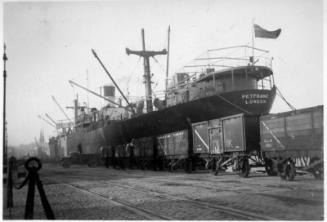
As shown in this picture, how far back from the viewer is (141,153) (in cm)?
2692

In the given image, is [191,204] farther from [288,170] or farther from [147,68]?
[147,68]

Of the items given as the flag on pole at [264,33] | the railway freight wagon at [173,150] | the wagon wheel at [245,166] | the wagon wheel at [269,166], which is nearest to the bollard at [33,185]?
the wagon wheel at [245,166]

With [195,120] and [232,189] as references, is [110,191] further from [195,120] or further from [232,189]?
[195,120]

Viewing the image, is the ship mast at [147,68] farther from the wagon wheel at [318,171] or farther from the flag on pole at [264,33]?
the wagon wheel at [318,171]

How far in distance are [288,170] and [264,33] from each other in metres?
6.75

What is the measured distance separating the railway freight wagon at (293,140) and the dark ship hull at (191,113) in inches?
316

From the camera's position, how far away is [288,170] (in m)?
14.3

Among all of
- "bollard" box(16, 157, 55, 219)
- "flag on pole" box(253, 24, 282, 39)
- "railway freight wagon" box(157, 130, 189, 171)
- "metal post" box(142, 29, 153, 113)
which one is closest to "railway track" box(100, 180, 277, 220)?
"bollard" box(16, 157, 55, 219)

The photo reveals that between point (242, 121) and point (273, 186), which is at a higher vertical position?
point (242, 121)

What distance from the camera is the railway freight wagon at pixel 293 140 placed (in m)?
13.2

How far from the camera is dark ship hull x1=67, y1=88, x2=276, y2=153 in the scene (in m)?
24.1

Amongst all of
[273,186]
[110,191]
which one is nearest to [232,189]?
[273,186]

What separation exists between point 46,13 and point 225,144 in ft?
34.6

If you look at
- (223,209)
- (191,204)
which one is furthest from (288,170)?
(223,209)
